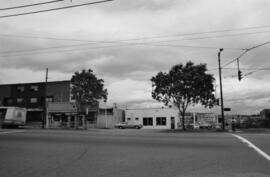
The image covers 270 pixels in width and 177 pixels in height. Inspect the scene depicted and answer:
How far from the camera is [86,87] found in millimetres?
47406

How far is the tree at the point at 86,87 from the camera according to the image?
4744 centimetres

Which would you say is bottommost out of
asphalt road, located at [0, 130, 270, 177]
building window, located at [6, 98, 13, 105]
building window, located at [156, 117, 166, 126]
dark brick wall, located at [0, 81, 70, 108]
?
asphalt road, located at [0, 130, 270, 177]

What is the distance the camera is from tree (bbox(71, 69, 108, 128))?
47.4 m

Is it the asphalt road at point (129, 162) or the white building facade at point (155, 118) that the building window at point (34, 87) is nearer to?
the white building facade at point (155, 118)

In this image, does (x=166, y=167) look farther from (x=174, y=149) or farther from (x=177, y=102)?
(x=177, y=102)

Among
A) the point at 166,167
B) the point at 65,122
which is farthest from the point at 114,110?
the point at 166,167

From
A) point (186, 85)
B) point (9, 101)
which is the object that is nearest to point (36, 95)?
point (9, 101)

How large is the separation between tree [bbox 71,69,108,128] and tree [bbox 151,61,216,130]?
11678mm

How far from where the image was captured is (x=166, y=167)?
9.35m

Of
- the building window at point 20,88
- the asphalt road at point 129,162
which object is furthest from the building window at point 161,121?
the asphalt road at point 129,162

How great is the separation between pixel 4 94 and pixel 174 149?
182ft

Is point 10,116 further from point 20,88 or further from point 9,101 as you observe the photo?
point 9,101

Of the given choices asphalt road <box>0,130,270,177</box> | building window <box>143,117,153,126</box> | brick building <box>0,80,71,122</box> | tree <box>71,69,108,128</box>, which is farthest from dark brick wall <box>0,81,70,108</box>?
asphalt road <box>0,130,270,177</box>

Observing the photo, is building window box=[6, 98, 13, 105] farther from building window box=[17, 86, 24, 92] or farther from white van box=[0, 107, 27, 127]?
white van box=[0, 107, 27, 127]
